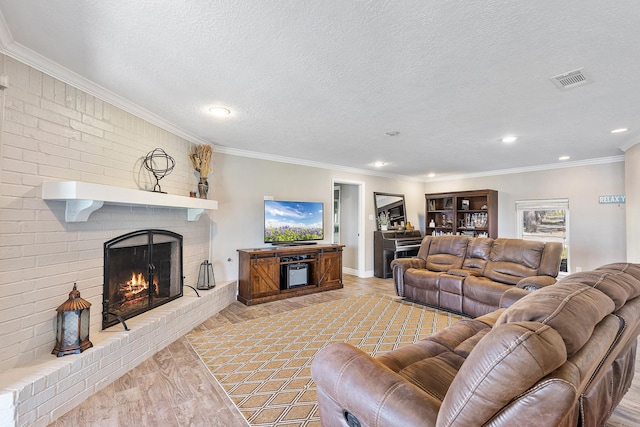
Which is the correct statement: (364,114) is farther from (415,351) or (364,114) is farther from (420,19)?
(415,351)

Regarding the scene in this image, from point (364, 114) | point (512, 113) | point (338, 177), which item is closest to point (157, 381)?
point (364, 114)

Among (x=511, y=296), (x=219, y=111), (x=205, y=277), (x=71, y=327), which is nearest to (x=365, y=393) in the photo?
A: (x=71, y=327)

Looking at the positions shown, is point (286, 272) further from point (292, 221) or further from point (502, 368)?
point (502, 368)

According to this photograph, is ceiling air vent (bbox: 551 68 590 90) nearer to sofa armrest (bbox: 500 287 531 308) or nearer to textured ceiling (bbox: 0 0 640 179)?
textured ceiling (bbox: 0 0 640 179)

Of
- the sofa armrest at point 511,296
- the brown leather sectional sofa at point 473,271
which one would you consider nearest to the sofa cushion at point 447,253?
the brown leather sectional sofa at point 473,271

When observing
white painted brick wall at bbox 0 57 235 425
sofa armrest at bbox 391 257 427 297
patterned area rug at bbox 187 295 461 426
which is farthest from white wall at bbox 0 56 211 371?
sofa armrest at bbox 391 257 427 297

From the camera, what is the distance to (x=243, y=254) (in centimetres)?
427

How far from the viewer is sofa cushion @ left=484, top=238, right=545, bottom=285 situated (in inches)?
140

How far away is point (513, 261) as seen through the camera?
3740mm

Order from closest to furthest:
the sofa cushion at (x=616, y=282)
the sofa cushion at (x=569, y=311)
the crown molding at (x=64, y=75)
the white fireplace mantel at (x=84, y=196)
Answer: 1. the sofa cushion at (x=569, y=311)
2. the sofa cushion at (x=616, y=282)
3. the crown molding at (x=64, y=75)
4. the white fireplace mantel at (x=84, y=196)

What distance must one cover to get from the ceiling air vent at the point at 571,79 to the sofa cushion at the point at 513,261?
2.14m

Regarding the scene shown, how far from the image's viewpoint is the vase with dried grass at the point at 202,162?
3.79 metres

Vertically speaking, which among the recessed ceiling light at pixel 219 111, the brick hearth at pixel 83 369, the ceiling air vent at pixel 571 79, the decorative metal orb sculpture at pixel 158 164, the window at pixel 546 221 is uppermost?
the recessed ceiling light at pixel 219 111

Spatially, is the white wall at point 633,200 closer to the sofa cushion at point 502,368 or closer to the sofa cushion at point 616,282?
the sofa cushion at point 616,282
